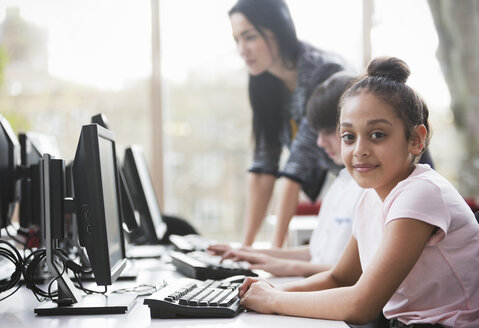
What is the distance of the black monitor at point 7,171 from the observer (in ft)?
4.89

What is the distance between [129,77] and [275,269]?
3.08 meters

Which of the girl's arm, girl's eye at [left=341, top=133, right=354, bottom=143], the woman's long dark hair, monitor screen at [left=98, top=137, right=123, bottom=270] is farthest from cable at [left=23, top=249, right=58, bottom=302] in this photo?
the woman's long dark hair

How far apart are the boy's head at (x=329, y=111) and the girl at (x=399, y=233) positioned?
0.61m

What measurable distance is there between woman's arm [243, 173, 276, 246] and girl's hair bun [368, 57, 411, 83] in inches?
61.7

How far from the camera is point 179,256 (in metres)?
1.80

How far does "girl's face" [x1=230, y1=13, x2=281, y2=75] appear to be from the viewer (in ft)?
8.77

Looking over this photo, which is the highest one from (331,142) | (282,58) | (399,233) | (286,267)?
(282,58)

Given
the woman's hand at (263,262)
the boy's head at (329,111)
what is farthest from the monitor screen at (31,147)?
the boy's head at (329,111)

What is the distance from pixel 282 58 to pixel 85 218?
1769 mm

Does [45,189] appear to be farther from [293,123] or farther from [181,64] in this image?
[181,64]

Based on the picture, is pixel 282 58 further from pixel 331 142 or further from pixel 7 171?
pixel 7 171

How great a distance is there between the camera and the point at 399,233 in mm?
1029

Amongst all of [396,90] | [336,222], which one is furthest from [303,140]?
[396,90]

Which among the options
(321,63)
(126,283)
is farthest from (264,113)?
(126,283)
